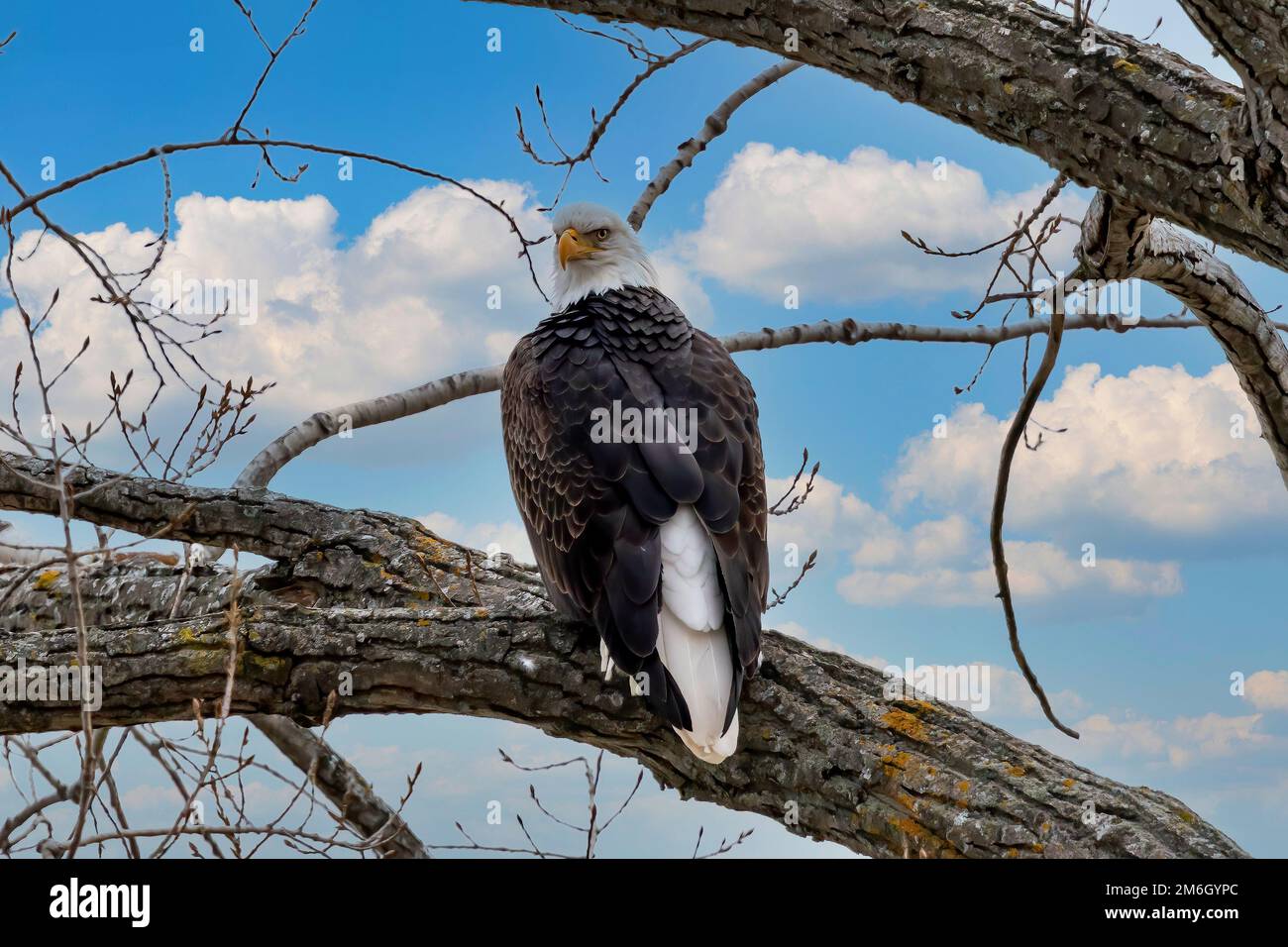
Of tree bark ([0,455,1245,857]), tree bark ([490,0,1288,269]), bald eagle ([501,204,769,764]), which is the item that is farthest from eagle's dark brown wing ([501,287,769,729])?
tree bark ([490,0,1288,269])

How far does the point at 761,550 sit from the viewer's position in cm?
391

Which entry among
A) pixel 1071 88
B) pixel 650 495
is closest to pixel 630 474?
pixel 650 495

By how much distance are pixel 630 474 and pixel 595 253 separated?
1.83m

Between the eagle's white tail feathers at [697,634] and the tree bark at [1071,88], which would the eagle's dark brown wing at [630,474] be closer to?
the eagle's white tail feathers at [697,634]

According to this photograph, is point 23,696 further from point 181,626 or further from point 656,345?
point 656,345

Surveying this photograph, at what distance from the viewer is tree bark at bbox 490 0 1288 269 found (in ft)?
10.7

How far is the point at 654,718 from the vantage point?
3.68 meters

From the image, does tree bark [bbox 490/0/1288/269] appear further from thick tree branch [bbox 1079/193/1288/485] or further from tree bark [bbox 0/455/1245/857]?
tree bark [bbox 0/455/1245/857]

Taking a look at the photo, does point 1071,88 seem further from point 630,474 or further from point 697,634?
point 697,634

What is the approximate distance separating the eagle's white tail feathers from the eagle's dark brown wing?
33 millimetres

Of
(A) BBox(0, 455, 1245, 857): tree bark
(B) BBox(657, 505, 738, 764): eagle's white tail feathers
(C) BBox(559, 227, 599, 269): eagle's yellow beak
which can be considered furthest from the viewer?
(C) BBox(559, 227, 599, 269): eagle's yellow beak

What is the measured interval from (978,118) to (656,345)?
4.86ft
